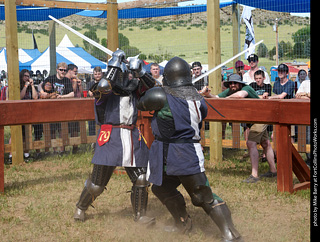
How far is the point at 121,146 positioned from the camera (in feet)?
15.9

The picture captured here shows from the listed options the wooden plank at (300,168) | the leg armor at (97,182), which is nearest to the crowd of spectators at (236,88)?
the wooden plank at (300,168)

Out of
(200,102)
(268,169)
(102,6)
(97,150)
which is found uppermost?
(102,6)

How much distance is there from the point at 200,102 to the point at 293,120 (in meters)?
1.87

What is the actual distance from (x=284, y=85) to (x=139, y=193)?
12.4ft

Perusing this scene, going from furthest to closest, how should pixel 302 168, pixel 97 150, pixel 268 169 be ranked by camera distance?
1. pixel 268 169
2. pixel 302 168
3. pixel 97 150

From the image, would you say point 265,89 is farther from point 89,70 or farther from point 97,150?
point 89,70

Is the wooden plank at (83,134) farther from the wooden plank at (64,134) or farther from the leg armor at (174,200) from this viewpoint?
the leg armor at (174,200)

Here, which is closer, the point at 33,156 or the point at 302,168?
the point at 302,168

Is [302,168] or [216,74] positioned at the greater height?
[216,74]

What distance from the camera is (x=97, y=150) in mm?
4906

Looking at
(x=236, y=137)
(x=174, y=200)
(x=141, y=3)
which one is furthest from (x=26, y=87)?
(x=174, y=200)

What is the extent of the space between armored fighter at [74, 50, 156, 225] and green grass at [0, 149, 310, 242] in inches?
11.3

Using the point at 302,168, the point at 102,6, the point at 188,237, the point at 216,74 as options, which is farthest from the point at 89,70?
the point at 188,237

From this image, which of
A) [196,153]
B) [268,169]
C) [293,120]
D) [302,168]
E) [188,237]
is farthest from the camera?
[268,169]
